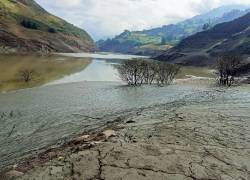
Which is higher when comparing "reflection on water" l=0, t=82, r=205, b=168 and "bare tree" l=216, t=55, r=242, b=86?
"bare tree" l=216, t=55, r=242, b=86

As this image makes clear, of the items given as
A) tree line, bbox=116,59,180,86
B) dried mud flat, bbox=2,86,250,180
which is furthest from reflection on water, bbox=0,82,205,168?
tree line, bbox=116,59,180,86

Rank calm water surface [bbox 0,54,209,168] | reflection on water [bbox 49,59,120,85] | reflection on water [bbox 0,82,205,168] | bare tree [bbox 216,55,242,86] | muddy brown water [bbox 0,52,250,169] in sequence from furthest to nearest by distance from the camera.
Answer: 1. reflection on water [bbox 49,59,120,85]
2. bare tree [bbox 216,55,242,86]
3. reflection on water [bbox 0,82,205,168]
4. calm water surface [bbox 0,54,209,168]
5. muddy brown water [bbox 0,52,250,169]

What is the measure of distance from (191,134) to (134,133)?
2818 millimetres

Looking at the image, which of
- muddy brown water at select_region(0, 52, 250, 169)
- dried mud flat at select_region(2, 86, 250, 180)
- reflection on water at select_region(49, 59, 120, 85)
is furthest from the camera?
reflection on water at select_region(49, 59, 120, 85)

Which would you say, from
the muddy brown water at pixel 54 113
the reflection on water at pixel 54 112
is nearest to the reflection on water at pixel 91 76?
→ the reflection on water at pixel 54 112

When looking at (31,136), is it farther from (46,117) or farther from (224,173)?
(224,173)

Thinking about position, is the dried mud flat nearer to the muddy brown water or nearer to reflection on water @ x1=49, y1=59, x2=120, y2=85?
the muddy brown water

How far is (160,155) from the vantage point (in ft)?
47.8

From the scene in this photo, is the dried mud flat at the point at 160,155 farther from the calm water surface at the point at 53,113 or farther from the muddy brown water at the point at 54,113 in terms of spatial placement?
the calm water surface at the point at 53,113

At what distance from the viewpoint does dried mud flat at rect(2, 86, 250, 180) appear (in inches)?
509

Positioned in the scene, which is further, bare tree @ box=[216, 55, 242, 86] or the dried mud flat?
bare tree @ box=[216, 55, 242, 86]

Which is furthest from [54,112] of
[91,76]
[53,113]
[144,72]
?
[91,76]

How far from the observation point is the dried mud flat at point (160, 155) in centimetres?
1293

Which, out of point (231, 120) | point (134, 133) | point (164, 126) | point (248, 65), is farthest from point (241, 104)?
Answer: point (248, 65)
